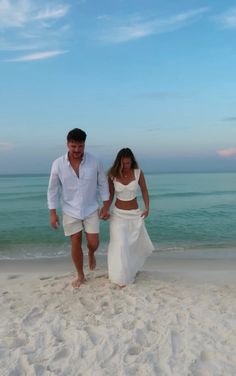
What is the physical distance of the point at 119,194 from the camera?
5.70m

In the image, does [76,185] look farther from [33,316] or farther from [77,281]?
[33,316]

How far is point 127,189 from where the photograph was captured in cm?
566

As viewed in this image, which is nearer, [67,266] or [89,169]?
[89,169]

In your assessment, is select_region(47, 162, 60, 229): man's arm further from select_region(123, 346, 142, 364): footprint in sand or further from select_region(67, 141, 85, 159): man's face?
select_region(123, 346, 142, 364): footprint in sand

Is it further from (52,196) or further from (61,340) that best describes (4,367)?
(52,196)

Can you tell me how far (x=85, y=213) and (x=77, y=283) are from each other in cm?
101

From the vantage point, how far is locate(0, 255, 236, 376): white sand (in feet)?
10.9

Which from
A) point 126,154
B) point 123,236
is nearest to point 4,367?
point 123,236

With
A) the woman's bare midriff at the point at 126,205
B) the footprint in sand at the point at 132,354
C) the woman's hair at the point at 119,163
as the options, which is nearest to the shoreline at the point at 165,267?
the woman's bare midriff at the point at 126,205

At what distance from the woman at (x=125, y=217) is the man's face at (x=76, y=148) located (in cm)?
67

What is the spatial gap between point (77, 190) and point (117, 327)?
1940 mm

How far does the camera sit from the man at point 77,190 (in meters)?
5.23

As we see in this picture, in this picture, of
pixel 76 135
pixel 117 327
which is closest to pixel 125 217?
pixel 76 135

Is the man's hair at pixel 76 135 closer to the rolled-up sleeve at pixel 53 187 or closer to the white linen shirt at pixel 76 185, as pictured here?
the white linen shirt at pixel 76 185
